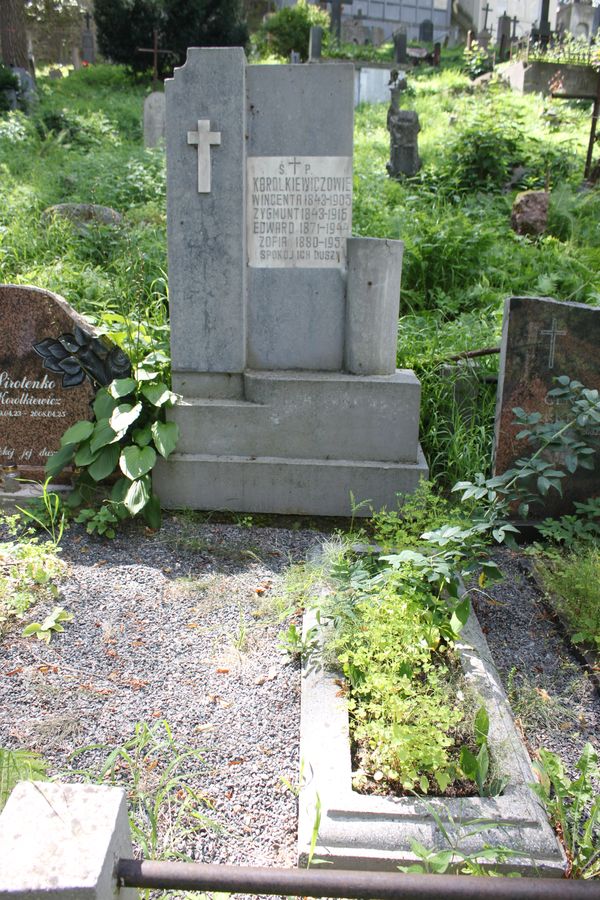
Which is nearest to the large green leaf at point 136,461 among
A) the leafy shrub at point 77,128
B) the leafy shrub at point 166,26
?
the leafy shrub at point 77,128

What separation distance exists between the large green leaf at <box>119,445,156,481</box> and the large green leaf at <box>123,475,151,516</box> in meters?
0.06

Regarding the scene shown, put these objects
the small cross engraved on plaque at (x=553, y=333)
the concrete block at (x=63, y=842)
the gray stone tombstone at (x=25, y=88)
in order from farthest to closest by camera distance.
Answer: the gray stone tombstone at (x=25, y=88)
the small cross engraved on plaque at (x=553, y=333)
the concrete block at (x=63, y=842)

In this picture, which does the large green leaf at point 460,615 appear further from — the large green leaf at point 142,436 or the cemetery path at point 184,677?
the large green leaf at point 142,436

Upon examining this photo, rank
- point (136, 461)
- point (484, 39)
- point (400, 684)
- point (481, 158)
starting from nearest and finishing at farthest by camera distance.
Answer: point (400, 684), point (136, 461), point (481, 158), point (484, 39)

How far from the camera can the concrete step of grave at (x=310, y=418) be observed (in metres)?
4.39

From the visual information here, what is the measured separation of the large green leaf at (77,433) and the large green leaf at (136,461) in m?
0.26

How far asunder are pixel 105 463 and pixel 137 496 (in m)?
0.29

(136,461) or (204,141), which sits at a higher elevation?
(204,141)

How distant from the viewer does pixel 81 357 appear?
446cm

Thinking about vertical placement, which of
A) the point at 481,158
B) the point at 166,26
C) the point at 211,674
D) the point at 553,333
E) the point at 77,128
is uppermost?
the point at 166,26

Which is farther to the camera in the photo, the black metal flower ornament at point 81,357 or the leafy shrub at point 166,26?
the leafy shrub at point 166,26

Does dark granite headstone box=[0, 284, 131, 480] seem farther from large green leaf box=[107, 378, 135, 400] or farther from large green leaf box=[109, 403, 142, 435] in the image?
large green leaf box=[109, 403, 142, 435]

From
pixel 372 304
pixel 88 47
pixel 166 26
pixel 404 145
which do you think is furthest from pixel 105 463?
pixel 88 47

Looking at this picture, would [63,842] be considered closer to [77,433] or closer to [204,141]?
[77,433]
